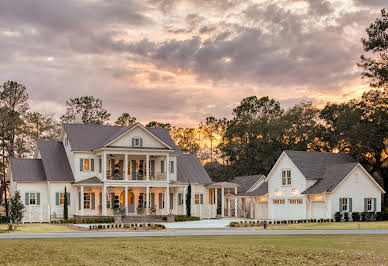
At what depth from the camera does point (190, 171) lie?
198ft

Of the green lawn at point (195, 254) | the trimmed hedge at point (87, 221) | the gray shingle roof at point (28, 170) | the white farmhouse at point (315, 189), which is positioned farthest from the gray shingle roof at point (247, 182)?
the green lawn at point (195, 254)

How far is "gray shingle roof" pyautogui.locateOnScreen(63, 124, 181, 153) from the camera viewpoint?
181 ft

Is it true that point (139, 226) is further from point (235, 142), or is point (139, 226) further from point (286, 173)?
A: point (235, 142)

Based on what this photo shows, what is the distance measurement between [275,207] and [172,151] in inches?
461

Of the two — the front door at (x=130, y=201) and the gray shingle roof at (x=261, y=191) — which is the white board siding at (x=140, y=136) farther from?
the gray shingle roof at (x=261, y=191)

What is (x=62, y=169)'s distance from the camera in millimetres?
54625

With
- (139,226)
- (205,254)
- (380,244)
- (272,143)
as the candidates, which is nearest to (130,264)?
(205,254)

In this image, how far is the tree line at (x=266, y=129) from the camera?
2303 inches

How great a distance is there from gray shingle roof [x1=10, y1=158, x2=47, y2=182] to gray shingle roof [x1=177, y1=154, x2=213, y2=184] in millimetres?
13942

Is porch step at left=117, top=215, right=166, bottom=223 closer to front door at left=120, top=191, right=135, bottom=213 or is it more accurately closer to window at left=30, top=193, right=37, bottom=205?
front door at left=120, top=191, right=135, bottom=213

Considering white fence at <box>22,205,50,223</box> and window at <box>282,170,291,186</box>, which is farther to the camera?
window at <box>282,170,291,186</box>

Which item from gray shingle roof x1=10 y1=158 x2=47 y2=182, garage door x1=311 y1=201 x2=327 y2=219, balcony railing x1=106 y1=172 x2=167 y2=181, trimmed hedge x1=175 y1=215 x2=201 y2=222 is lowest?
trimmed hedge x1=175 y1=215 x2=201 y2=222

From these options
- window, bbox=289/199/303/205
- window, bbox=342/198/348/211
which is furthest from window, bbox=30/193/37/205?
window, bbox=342/198/348/211

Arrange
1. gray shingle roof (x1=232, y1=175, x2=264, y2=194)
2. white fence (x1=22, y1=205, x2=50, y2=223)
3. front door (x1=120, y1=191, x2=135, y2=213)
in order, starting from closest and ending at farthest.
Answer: white fence (x1=22, y1=205, x2=50, y2=223) → front door (x1=120, y1=191, x2=135, y2=213) → gray shingle roof (x1=232, y1=175, x2=264, y2=194)
